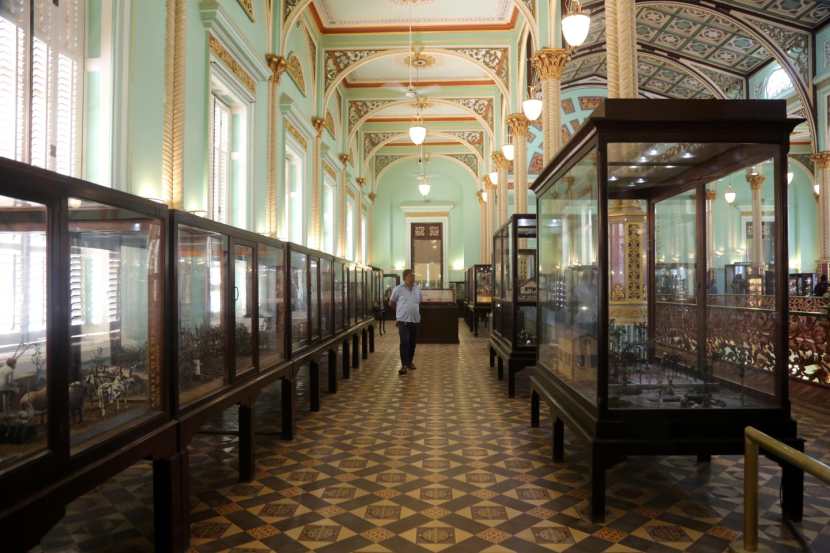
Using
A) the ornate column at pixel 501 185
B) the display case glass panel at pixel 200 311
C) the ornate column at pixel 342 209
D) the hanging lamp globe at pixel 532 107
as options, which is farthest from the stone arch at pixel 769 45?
the display case glass panel at pixel 200 311

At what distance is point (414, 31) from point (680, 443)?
47.5 ft

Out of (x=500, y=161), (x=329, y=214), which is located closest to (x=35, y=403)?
(x=329, y=214)

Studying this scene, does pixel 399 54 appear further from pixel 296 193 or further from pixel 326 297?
pixel 326 297

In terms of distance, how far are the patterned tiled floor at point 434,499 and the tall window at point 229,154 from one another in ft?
16.0

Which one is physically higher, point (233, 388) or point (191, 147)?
point (191, 147)

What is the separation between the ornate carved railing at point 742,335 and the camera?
12.4 ft

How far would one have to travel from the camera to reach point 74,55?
5879 mm

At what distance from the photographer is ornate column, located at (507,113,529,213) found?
13133 mm

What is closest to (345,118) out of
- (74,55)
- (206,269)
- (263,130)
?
(263,130)

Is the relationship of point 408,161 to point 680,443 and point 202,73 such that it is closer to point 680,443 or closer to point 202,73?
point 202,73

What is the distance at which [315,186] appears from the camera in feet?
49.9

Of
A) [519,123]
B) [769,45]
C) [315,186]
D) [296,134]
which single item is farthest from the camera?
[769,45]

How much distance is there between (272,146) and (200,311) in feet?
26.2

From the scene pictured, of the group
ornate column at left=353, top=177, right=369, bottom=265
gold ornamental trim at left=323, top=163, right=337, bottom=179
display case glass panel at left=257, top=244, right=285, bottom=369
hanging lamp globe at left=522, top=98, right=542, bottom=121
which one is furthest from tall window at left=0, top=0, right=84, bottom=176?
ornate column at left=353, top=177, right=369, bottom=265
